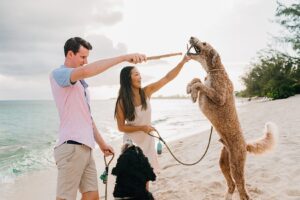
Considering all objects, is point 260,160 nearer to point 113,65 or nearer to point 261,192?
point 261,192

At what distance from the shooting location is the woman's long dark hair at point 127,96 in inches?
179

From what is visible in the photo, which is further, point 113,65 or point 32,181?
point 32,181

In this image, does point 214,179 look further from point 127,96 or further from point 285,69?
point 285,69

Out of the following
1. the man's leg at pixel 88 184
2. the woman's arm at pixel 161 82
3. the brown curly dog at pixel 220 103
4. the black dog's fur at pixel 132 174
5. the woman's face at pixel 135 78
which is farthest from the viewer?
the woman's arm at pixel 161 82

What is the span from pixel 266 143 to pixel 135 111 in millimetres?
1833

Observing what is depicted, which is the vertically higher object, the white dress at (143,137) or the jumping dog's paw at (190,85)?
the jumping dog's paw at (190,85)

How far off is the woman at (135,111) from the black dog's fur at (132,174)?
3.30ft

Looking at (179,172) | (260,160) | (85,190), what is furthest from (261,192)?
(85,190)

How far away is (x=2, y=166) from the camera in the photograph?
47.9ft

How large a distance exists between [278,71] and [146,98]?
33.7 meters

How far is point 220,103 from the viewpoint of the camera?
4.17m

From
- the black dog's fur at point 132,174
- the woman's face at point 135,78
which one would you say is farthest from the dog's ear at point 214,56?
the black dog's fur at point 132,174

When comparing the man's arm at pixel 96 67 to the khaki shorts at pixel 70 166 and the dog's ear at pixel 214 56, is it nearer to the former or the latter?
the khaki shorts at pixel 70 166

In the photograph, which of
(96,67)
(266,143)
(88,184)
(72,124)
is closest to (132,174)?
(88,184)
